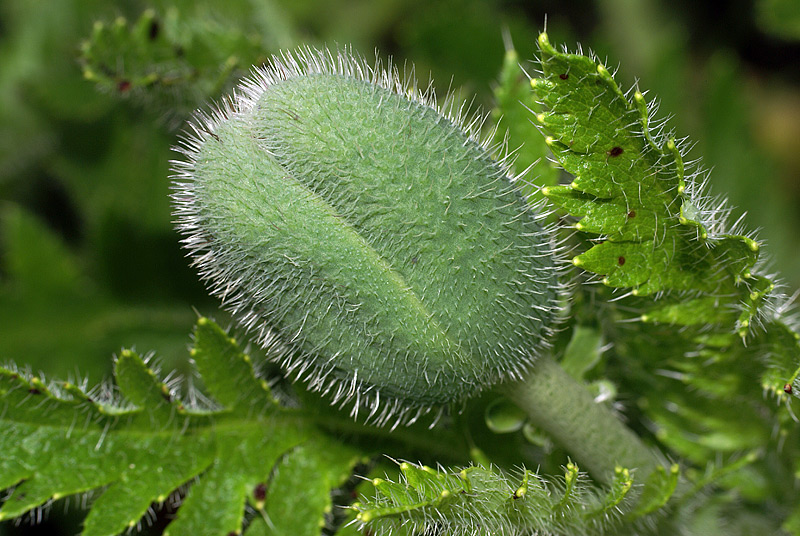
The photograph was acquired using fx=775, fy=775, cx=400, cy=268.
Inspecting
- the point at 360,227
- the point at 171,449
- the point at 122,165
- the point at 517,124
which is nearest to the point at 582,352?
the point at 517,124

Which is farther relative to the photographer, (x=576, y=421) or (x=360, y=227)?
(x=576, y=421)

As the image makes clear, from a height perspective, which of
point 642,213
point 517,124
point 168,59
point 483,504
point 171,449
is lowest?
point 171,449

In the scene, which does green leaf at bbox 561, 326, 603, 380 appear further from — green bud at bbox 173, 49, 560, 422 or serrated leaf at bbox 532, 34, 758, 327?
green bud at bbox 173, 49, 560, 422

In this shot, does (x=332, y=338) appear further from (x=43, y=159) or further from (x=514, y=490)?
(x=43, y=159)

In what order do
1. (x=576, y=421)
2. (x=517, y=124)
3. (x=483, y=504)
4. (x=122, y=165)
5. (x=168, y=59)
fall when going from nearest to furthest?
(x=483, y=504), (x=576, y=421), (x=517, y=124), (x=168, y=59), (x=122, y=165)

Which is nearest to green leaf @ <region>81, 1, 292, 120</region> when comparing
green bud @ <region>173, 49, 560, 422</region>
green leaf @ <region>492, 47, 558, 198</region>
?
green leaf @ <region>492, 47, 558, 198</region>

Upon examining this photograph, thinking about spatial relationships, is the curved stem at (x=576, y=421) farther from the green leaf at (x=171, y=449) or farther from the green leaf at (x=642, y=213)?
the green leaf at (x=171, y=449)

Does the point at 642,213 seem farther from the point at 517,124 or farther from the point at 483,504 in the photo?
the point at 483,504
